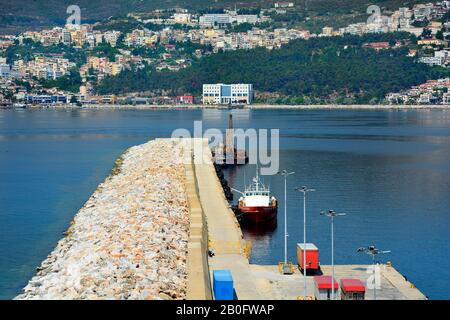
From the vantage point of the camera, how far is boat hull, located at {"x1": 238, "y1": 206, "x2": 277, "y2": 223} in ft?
110

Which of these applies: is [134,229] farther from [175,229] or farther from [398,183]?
[398,183]

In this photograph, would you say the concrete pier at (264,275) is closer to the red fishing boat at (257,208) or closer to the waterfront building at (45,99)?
the red fishing boat at (257,208)

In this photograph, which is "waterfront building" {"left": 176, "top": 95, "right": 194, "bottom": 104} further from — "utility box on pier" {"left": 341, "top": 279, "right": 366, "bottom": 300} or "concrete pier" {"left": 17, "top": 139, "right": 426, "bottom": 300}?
"utility box on pier" {"left": 341, "top": 279, "right": 366, "bottom": 300}

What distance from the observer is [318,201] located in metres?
39.0

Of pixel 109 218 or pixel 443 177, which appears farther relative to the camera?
pixel 443 177

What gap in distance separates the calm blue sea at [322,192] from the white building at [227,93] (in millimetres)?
92344

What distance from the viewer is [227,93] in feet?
601

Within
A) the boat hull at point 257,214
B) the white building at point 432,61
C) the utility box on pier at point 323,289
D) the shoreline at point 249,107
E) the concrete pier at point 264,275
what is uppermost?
the white building at point 432,61

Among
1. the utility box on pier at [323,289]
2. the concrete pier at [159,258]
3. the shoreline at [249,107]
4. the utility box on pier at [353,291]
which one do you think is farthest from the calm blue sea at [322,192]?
the shoreline at [249,107]

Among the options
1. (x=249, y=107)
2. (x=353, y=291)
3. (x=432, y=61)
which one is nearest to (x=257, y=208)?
(x=353, y=291)

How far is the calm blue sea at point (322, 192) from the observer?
27641 mm
